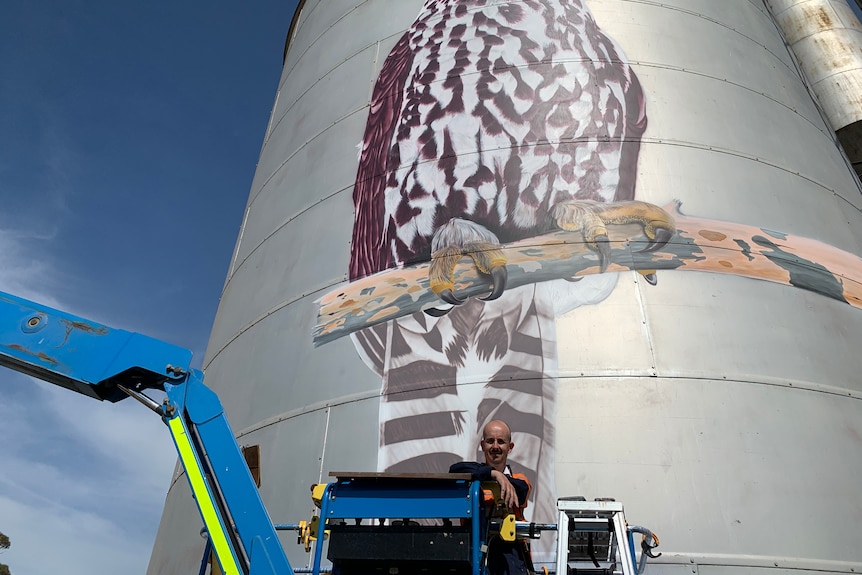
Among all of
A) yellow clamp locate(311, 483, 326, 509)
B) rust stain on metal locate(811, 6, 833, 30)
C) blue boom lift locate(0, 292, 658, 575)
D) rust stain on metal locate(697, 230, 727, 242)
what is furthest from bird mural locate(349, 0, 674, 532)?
rust stain on metal locate(811, 6, 833, 30)

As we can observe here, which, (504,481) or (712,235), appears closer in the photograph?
(504,481)

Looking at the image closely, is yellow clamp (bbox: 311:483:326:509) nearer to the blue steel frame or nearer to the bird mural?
the blue steel frame

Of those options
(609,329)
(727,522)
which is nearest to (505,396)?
(609,329)

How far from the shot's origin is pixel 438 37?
683cm

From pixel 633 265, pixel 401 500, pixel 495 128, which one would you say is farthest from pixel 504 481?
pixel 495 128

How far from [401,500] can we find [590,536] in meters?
1.24

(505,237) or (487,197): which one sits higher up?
(487,197)

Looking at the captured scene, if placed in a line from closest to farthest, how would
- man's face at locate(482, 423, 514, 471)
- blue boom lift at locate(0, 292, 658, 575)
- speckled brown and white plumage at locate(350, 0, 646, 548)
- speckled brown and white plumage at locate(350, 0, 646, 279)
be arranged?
1. blue boom lift at locate(0, 292, 658, 575)
2. man's face at locate(482, 423, 514, 471)
3. speckled brown and white plumage at locate(350, 0, 646, 548)
4. speckled brown and white plumage at locate(350, 0, 646, 279)

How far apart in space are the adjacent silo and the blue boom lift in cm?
105

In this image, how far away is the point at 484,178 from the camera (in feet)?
18.2

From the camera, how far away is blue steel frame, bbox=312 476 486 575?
7.65 feet

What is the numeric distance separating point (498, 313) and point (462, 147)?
5.59 feet

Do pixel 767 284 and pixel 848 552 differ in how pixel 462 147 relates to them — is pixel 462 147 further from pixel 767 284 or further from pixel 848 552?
pixel 848 552

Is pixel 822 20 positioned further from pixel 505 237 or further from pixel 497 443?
pixel 497 443
